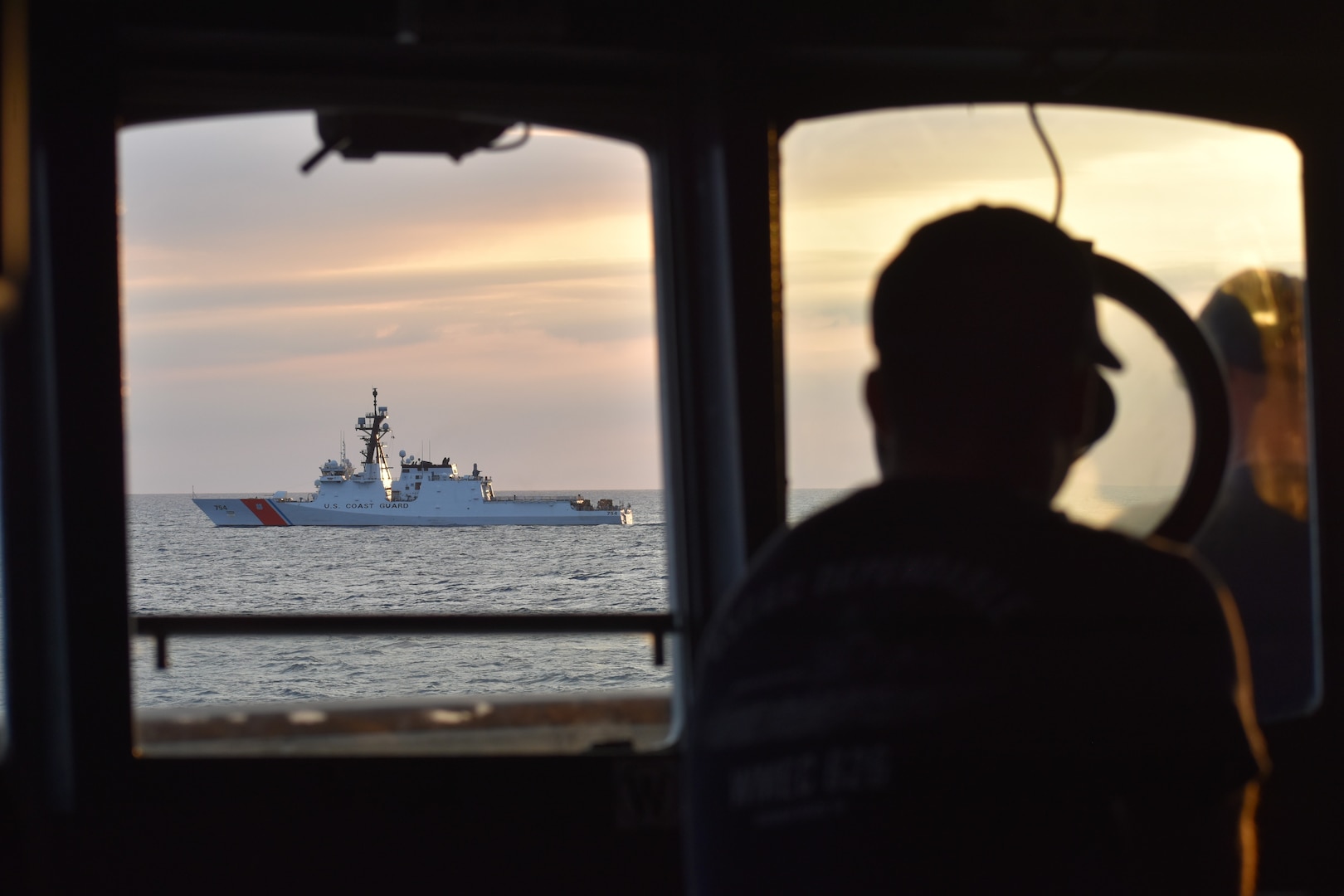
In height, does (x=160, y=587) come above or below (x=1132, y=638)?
below

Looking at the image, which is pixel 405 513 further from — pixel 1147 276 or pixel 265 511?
pixel 1147 276

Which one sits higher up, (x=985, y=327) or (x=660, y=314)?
(x=660, y=314)

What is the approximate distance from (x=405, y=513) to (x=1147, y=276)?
146ft

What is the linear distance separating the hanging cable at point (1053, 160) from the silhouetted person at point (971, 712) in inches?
58.0

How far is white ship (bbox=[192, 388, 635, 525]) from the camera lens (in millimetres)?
42125

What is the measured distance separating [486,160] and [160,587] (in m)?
46.0

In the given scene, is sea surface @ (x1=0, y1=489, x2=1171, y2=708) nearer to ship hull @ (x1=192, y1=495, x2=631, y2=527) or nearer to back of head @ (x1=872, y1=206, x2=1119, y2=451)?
ship hull @ (x1=192, y1=495, x2=631, y2=527)

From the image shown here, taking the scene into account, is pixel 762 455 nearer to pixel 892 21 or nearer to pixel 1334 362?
pixel 892 21

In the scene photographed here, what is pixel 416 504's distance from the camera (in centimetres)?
4428

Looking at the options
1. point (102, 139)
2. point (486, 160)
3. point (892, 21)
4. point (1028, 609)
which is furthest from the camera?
point (486, 160)

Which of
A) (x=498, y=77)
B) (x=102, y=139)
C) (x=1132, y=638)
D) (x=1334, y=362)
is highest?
(x=498, y=77)

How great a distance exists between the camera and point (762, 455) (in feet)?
6.67

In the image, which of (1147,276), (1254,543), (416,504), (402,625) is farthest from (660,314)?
(416,504)

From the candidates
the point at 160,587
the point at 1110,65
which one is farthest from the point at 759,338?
the point at 160,587
